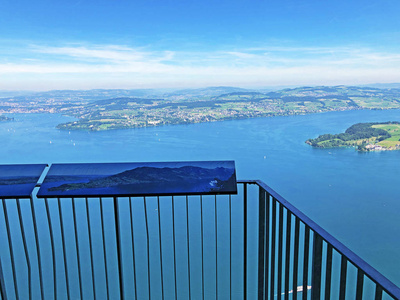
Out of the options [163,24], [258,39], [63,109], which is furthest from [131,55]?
[258,39]

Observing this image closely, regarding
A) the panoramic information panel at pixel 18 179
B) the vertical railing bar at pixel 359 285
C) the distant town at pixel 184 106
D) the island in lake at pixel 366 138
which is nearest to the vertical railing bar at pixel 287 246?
the vertical railing bar at pixel 359 285

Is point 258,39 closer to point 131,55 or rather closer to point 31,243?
point 131,55

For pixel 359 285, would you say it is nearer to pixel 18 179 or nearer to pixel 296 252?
pixel 296 252

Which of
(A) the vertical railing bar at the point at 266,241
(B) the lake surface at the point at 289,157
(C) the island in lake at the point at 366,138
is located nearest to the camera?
(A) the vertical railing bar at the point at 266,241

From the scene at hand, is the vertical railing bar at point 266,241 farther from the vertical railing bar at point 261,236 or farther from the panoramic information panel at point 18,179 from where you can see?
the panoramic information panel at point 18,179

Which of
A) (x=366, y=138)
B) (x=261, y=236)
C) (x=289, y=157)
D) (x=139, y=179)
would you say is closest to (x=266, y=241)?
(x=261, y=236)

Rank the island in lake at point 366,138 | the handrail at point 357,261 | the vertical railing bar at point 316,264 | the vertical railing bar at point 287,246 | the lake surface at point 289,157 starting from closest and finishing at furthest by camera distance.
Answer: the handrail at point 357,261 → the vertical railing bar at point 316,264 → the vertical railing bar at point 287,246 → the lake surface at point 289,157 → the island in lake at point 366,138
